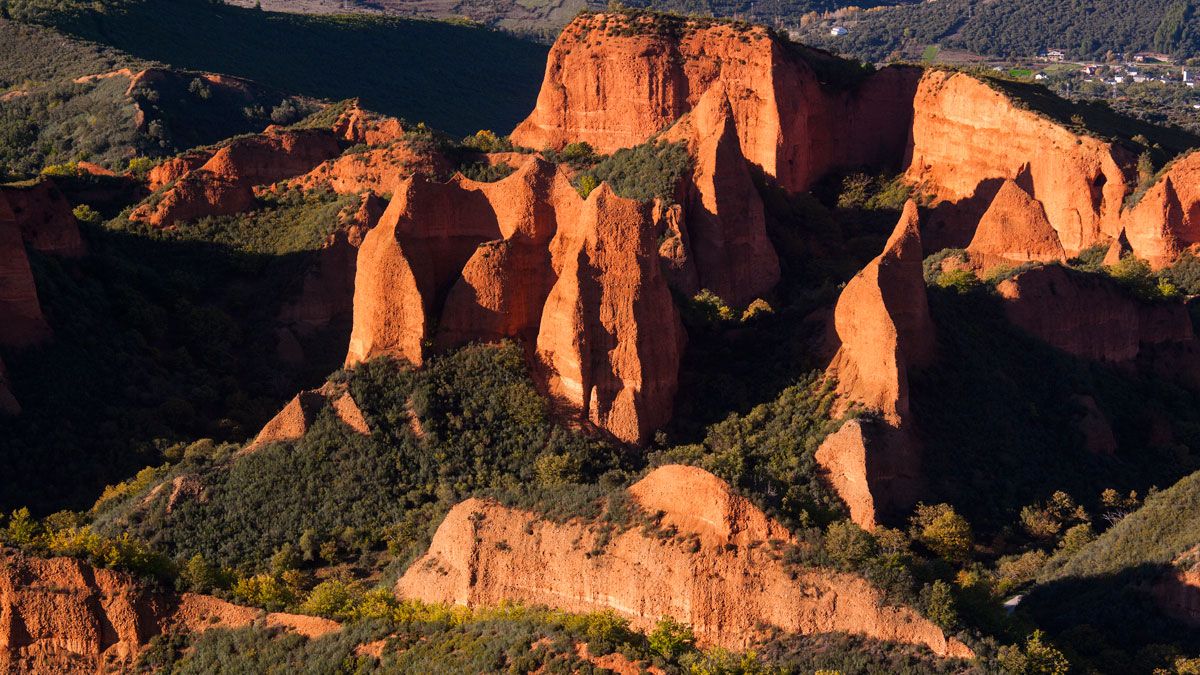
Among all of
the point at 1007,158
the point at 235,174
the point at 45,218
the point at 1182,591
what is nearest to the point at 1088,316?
the point at 1007,158

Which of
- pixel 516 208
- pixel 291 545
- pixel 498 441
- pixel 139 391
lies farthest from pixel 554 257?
pixel 139 391

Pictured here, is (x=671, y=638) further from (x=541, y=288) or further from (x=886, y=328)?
(x=541, y=288)

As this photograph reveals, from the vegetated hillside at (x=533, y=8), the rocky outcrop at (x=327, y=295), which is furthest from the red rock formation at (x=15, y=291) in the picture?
the vegetated hillside at (x=533, y=8)

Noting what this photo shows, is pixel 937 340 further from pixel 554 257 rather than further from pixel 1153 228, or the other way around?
pixel 1153 228

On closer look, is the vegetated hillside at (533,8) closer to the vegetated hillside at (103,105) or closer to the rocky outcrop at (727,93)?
the vegetated hillside at (103,105)

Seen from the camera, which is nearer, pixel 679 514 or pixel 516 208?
pixel 679 514
